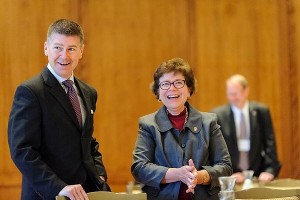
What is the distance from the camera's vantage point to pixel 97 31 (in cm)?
690

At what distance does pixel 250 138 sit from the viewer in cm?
607

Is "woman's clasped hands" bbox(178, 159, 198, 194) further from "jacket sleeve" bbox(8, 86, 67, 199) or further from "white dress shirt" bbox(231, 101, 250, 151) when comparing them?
"white dress shirt" bbox(231, 101, 250, 151)

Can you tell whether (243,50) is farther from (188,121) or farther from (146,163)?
(146,163)

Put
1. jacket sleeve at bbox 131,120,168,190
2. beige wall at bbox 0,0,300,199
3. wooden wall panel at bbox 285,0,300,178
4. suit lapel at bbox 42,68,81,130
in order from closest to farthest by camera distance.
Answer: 1. suit lapel at bbox 42,68,81,130
2. jacket sleeve at bbox 131,120,168,190
3. beige wall at bbox 0,0,300,199
4. wooden wall panel at bbox 285,0,300,178

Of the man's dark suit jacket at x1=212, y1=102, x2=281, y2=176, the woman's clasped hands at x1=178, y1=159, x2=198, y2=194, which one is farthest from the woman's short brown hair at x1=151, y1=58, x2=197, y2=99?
the man's dark suit jacket at x1=212, y1=102, x2=281, y2=176

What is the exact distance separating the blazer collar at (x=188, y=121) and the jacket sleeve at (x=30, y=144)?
705mm

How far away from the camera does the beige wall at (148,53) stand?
21.7 feet

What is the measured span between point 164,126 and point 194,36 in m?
4.02

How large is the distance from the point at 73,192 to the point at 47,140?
0.33m

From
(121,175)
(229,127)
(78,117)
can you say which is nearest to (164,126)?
(78,117)

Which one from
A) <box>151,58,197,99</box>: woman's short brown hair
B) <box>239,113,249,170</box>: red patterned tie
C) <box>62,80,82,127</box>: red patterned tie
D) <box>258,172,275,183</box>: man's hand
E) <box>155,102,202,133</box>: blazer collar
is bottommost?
<box>258,172,275,183</box>: man's hand

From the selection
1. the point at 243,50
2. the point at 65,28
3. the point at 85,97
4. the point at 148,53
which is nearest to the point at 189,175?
the point at 85,97

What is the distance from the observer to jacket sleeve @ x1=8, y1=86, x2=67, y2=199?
287cm

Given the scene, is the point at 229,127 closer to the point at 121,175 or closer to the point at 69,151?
the point at 121,175
